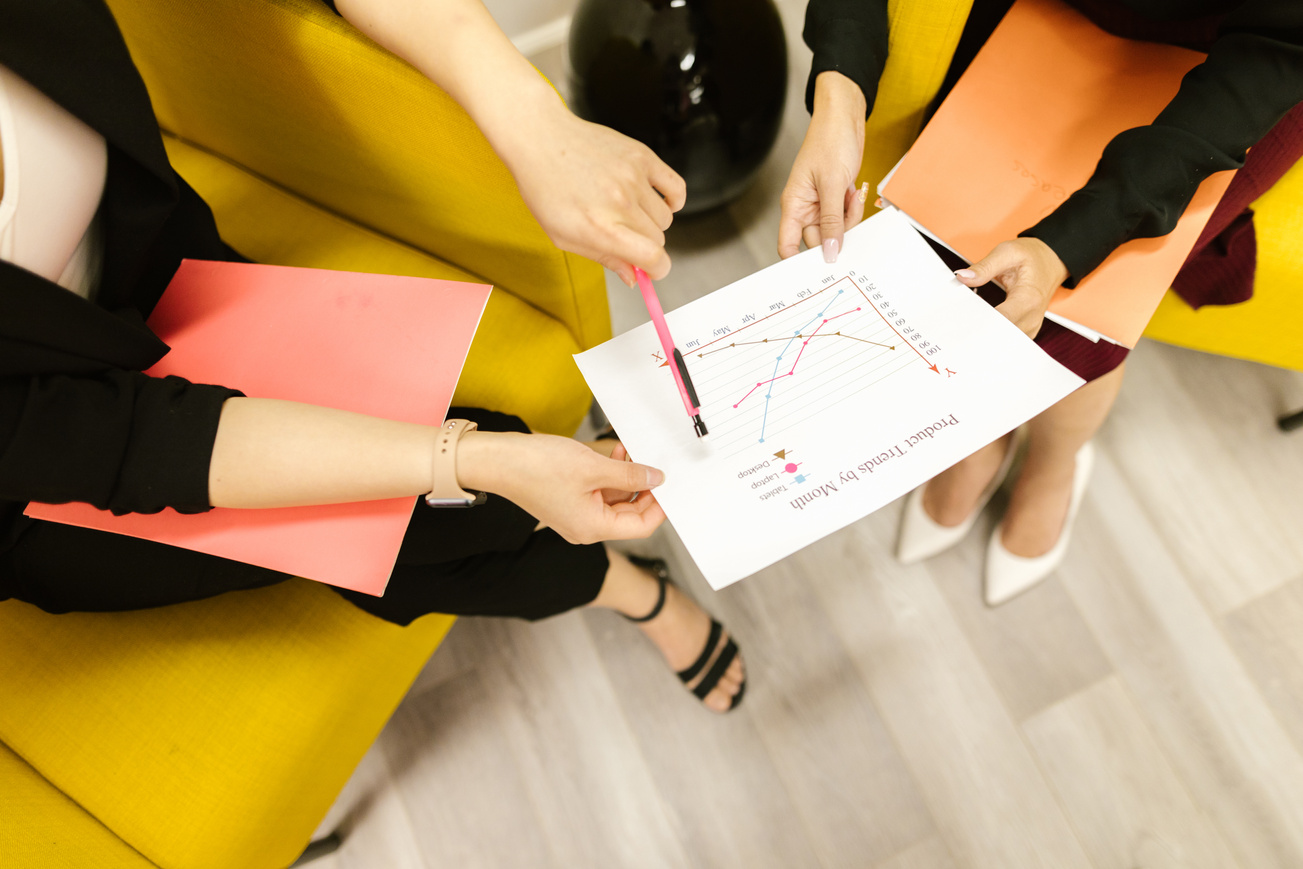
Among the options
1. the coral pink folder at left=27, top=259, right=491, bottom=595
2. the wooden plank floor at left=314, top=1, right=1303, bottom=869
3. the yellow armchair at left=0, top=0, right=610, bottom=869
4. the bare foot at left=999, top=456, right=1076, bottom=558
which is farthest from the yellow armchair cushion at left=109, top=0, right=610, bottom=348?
the bare foot at left=999, top=456, right=1076, bottom=558

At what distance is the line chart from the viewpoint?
2.27 feet

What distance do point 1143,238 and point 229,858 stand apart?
115cm

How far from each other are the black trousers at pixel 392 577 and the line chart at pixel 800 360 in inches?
10.2

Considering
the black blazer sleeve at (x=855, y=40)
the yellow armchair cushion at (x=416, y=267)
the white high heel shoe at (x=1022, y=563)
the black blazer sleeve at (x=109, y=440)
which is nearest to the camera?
the black blazer sleeve at (x=109, y=440)

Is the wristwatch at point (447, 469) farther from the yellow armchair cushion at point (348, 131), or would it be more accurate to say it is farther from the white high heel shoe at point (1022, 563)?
the white high heel shoe at point (1022, 563)

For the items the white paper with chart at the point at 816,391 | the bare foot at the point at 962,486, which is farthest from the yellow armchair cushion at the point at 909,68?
the bare foot at the point at 962,486

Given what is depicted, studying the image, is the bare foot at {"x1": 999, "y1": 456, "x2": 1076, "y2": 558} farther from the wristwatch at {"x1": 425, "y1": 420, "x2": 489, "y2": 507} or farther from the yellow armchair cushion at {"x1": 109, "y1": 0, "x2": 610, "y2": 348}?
the wristwatch at {"x1": 425, "y1": 420, "x2": 489, "y2": 507}

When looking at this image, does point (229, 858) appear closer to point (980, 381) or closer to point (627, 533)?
point (627, 533)

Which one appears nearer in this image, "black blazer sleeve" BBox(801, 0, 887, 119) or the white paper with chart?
the white paper with chart

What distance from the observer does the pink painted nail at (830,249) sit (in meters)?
0.74

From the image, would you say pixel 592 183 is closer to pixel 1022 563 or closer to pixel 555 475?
pixel 555 475

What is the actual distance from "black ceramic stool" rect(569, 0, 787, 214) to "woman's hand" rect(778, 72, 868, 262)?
42 centimetres

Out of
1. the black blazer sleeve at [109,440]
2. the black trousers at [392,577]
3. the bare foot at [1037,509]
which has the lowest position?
the bare foot at [1037,509]

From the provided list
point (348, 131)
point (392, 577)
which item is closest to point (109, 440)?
point (392, 577)
